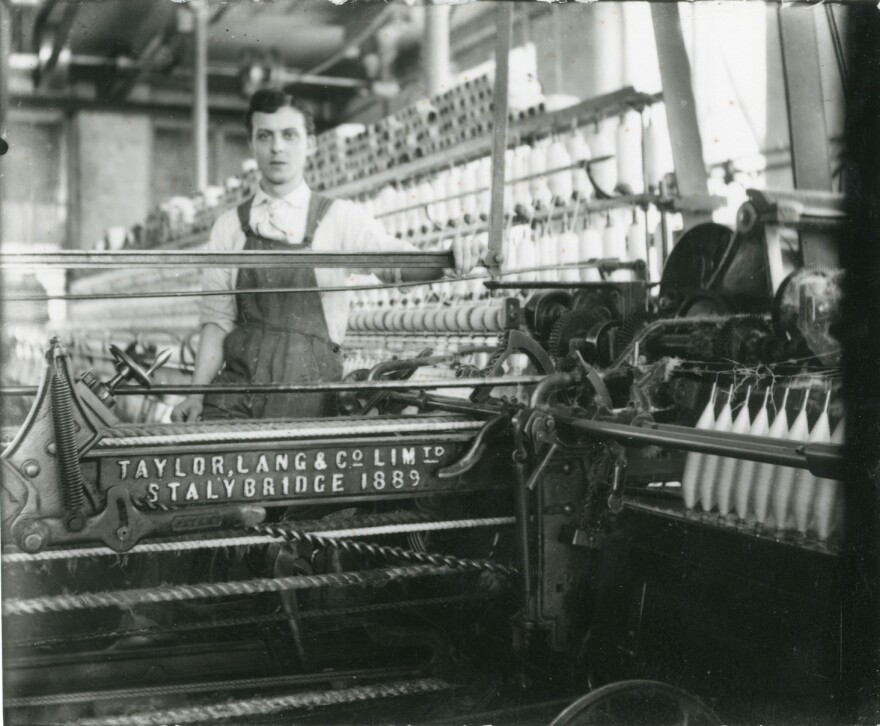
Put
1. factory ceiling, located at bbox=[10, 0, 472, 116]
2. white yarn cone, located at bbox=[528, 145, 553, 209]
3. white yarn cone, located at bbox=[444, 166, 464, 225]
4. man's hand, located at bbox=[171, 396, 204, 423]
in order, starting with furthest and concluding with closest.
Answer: factory ceiling, located at bbox=[10, 0, 472, 116], white yarn cone, located at bbox=[444, 166, 464, 225], white yarn cone, located at bbox=[528, 145, 553, 209], man's hand, located at bbox=[171, 396, 204, 423]

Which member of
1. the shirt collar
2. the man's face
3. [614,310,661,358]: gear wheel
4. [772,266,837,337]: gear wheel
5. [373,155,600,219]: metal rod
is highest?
[373,155,600,219]: metal rod

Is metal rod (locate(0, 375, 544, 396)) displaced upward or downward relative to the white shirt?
downward

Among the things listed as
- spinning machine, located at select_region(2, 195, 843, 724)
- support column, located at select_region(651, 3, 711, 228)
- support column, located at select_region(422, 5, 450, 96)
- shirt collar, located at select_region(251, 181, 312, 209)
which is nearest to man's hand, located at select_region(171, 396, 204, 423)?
spinning machine, located at select_region(2, 195, 843, 724)

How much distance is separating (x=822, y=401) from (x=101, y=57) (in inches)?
490

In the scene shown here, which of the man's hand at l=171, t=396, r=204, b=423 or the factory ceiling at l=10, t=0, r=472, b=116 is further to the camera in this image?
the factory ceiling at l=10, t=0, r=472, b=116

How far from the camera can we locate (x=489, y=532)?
8.89ft

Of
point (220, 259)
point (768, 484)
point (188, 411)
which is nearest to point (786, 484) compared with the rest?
point (768, 484)

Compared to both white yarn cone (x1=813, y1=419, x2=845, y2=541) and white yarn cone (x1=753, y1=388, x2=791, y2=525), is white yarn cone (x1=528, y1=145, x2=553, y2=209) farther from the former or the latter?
white yarn cone (x1=813, y1=419, x2=845, y2=541)

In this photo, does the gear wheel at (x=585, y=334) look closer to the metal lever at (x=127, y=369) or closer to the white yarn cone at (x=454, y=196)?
the metal lever at (x=127, y=369)

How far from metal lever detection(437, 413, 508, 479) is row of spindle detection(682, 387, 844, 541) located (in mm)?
482

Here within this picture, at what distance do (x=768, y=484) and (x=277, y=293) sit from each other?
163cm

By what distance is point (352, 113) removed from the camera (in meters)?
13.9

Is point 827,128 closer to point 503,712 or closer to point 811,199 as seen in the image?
point 811,199

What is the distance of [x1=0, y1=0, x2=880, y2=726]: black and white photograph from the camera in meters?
1.84
